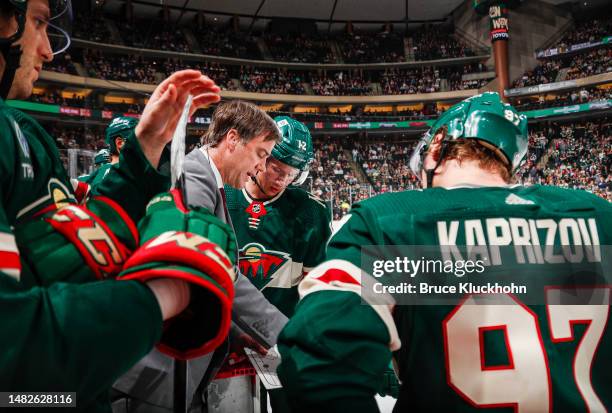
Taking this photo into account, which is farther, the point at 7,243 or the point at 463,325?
the point at 463,325

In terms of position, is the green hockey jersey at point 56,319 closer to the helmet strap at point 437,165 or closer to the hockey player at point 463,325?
the hockey player at point 463,325

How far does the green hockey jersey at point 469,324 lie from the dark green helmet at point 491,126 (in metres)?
0.31

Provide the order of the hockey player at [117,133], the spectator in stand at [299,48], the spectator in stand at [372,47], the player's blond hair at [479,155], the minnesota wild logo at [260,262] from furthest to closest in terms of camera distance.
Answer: the spectator in stand at [372,47]
the spectator in stand at [299,48]
the hockey player at [117,133]
the minnesota wild logo at [260,262]
the player's blond hair at [479,155]

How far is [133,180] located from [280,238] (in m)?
1.57

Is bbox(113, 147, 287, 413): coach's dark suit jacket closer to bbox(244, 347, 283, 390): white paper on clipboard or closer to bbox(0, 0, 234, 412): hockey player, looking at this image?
bbox(244, 347, 283, 390): white paper on clipboard

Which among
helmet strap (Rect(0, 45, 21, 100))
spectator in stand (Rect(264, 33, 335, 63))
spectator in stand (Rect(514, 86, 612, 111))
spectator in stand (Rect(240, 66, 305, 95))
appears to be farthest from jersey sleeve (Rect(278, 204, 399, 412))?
spectator in stand (Rect(264, 33, 335, 63))

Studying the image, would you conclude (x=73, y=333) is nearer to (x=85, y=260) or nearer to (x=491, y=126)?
(x=85, y=260)

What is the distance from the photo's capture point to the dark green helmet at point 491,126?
4.81 feet

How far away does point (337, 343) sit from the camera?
3.32 feet

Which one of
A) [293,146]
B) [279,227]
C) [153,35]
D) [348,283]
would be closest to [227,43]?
[153,35]

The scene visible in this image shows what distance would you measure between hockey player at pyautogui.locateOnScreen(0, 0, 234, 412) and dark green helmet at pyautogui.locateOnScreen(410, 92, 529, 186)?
0.82 m

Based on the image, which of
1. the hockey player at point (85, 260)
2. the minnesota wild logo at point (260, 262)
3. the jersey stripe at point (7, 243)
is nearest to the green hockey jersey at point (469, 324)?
the hockey player at point (85, 260)

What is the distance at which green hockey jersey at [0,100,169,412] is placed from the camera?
1.90 ft

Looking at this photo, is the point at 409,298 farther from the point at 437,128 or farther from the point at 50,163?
the point at 50,163
